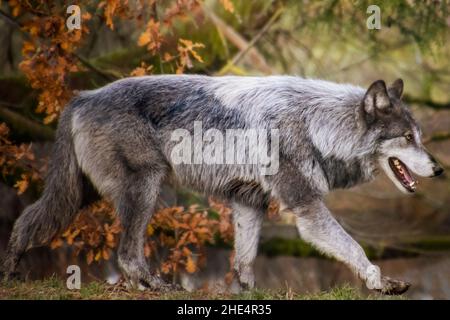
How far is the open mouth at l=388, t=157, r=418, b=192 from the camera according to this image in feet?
22.7

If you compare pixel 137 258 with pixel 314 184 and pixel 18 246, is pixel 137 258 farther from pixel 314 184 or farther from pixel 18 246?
pixel 314 184

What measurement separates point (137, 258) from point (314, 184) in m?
1.62

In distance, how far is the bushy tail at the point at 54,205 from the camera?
7016 mm

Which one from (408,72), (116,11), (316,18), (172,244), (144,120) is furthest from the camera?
(408,72)

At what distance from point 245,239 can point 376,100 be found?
1701mm

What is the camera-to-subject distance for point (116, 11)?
8.63 meters

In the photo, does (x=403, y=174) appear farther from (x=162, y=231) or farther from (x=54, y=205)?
(x=162, y=231)

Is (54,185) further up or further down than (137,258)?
further up

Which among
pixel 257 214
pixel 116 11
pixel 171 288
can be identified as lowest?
pixel 171 288

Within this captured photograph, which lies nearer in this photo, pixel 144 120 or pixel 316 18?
pixel 144 120

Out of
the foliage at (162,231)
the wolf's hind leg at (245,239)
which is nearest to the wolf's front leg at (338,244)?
the wolf's hind leg at (245,239)

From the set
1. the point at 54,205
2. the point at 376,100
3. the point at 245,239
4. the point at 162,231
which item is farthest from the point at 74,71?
the point at 376,100

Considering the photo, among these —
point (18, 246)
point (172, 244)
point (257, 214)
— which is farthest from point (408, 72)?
point (18, 246)

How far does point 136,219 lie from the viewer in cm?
694
